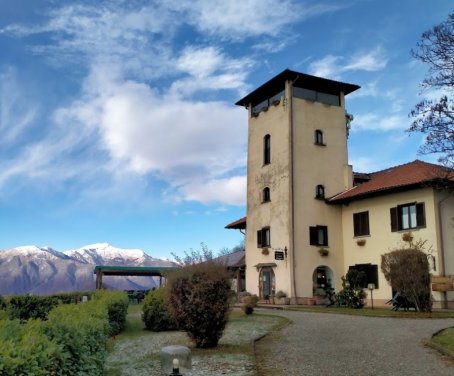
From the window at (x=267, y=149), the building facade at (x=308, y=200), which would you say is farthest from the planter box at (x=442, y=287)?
the window at (x=267, y=149)

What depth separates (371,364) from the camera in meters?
8.88

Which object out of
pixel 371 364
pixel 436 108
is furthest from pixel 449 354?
pixel 436 108

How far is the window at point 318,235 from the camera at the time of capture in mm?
29469

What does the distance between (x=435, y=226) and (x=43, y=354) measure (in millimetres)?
22782

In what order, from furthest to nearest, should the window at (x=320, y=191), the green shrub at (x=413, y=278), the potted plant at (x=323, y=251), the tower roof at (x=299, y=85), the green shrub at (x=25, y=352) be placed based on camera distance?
the tower roof at (x=299, y=85) → the window at (x=320, y=191) → the potted plant at (x=323, y=251) → the green shrub at (x=413, y=278) → the green shrub at (x=25, y=352)

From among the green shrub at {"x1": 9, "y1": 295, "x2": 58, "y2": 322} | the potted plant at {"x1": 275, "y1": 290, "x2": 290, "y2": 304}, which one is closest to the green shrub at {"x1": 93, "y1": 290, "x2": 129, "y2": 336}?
the green shrub at {"x1": 9, "y1": 295, "x2": 58, "y2": 322}

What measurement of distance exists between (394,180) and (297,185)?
5516 mm

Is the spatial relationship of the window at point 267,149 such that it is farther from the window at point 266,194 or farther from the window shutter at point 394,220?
the window shutter at point 394,220

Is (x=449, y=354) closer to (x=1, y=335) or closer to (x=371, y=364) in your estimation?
(x=371, y=364)

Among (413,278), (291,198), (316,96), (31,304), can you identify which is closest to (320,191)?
(291,198)

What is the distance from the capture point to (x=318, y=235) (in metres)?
29.8

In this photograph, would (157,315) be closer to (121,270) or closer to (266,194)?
(266,194)

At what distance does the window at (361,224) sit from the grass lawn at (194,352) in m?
14.1

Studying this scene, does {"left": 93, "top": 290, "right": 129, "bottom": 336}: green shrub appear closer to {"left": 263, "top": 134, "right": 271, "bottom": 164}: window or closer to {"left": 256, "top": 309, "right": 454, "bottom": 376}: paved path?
{"left": 256, "top": 309, "right": 454, "bottom": 376}: paved path
